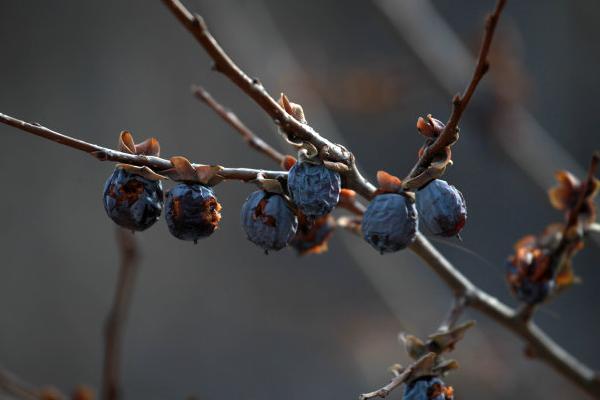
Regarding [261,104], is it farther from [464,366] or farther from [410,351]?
[464,366]

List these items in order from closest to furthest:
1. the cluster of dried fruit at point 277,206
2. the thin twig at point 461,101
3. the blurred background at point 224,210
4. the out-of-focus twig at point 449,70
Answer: the thin twig at point 461,101 < the cluster of dried fruit at point 277,206 < the out-of-focus twig at point 449,70 < the blurred background at point 224,210

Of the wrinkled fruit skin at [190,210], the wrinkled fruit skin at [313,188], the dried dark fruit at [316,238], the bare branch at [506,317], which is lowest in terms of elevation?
the bare branch at [506,317]

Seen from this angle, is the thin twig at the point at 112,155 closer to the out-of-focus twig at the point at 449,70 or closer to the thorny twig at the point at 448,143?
the thorny twig at the point at 448,143

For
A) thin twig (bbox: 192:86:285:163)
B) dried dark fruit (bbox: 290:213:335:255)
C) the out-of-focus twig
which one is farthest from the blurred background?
dried dark fruit (bbox: 290:213:335:255)

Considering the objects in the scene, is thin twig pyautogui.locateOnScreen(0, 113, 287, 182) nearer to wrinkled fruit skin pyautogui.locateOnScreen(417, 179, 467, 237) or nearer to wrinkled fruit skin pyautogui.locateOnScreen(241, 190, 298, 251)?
wrinkled fruit skin pyautogui.locateOnScreen(241, 190, 298, 251)

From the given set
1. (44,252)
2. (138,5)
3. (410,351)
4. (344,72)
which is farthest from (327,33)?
(410,351)

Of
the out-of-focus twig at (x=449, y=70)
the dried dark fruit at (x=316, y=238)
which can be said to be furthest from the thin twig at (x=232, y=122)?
the out-of-focus twig at (x=449, y=70)
